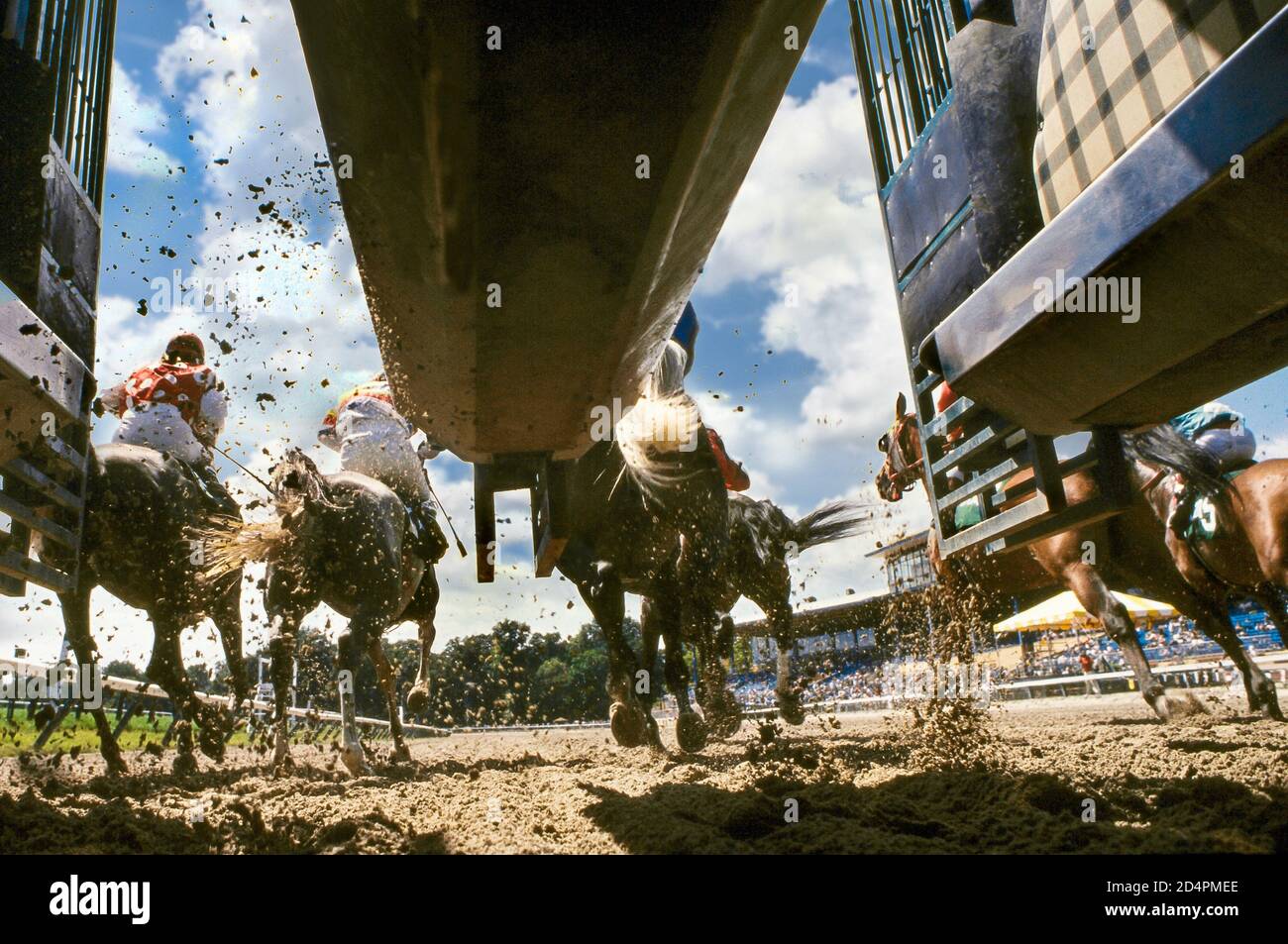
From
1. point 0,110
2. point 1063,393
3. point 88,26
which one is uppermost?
point 88,26

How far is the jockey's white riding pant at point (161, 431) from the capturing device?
598 cm

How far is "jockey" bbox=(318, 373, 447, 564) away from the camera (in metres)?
6.43

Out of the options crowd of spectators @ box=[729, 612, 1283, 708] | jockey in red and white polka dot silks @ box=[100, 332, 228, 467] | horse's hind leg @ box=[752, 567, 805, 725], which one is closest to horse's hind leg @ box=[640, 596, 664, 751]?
A: horse's hind leg @ box=[752, 567, 805, 725]

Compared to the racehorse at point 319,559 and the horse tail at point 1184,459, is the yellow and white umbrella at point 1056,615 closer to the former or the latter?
the horse tail at point 1184,459

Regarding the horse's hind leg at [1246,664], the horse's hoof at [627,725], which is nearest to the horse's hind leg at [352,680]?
the horse's hoof at [627,725]

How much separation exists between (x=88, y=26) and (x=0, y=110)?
98 cm

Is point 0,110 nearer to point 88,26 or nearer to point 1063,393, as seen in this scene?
point 88,26

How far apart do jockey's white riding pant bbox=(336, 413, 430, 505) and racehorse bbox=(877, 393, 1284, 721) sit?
4268 mm

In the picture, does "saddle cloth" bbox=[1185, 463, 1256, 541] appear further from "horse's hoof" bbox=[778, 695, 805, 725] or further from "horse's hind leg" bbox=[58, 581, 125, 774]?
"horse's hind leg" bbox=[58, 581, 125, 774]

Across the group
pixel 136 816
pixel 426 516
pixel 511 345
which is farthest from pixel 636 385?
pixel 426 516

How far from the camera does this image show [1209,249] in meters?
1.69

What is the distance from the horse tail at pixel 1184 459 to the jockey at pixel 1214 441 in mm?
117

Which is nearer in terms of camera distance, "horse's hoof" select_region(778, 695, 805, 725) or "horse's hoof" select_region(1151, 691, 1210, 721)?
"horse's hoof" select_region(1151, 691, 1210, 721)
